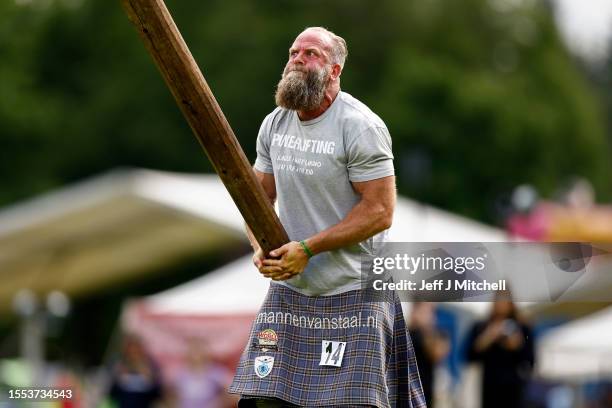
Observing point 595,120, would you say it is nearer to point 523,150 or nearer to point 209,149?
point 523,150

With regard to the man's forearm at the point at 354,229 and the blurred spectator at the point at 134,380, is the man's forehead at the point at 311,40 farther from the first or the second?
the blurred spectator at the point at 134,380

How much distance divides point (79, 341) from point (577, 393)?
1806 cm

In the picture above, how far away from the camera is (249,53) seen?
42.0m

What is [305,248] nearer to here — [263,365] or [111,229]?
[263,365]

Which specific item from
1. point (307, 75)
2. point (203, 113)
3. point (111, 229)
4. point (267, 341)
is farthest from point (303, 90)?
point (111, 229)

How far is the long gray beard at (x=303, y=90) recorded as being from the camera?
523 cm

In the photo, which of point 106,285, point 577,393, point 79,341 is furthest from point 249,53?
point 577,393

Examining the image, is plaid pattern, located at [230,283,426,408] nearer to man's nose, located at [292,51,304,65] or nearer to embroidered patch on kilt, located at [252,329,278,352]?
embroidered patch on kilt, located at [252,329,278,352]

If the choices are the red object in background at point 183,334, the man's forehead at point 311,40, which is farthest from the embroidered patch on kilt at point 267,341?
the red object in background at point 183,334

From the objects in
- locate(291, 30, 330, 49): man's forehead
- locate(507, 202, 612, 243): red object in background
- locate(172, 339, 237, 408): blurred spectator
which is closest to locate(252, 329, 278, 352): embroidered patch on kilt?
locate(291, 30, 330, 49): man's forehead

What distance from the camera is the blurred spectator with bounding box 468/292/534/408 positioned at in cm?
998

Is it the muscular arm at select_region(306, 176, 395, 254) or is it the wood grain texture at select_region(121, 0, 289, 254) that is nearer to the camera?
the wood grain texture at select_region(121, 0, 289, 254)
